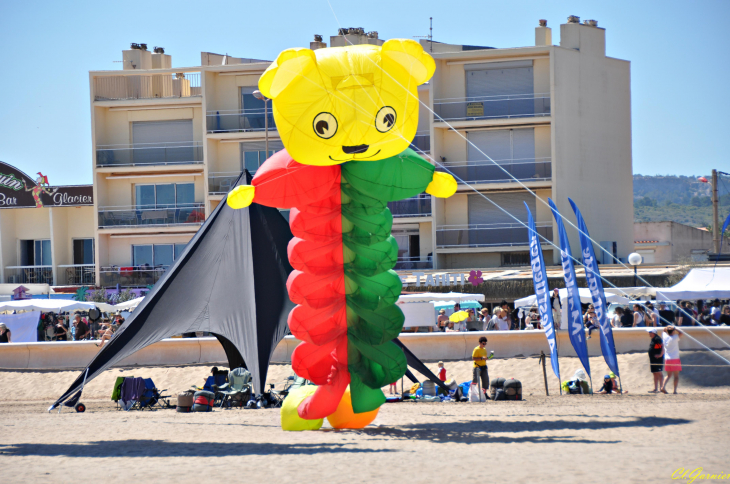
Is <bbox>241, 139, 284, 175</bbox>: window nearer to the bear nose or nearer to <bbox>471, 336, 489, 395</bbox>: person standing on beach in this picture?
<bbox>471, 336, 489, 395</bbox>: person standing on beach

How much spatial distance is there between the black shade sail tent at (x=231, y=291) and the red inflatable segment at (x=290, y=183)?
4413 millimetres

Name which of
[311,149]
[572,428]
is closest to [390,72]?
[311,149]

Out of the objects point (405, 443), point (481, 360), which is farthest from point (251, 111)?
point (405, 443)

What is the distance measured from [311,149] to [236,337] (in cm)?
564

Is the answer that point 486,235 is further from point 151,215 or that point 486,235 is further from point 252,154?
point 151,215

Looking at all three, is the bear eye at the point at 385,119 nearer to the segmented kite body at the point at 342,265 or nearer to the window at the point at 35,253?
the segmented kite body at the point at 342,265

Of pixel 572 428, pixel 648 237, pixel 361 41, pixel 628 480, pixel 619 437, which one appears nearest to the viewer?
pixel 628 480

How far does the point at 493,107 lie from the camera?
31.6 meters

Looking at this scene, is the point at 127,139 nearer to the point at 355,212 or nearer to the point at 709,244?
the point at 355,212

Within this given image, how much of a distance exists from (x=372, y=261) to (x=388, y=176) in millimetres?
1102

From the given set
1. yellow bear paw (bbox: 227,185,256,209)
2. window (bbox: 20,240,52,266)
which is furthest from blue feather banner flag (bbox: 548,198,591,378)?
window (bbox: 20,240,52,266)

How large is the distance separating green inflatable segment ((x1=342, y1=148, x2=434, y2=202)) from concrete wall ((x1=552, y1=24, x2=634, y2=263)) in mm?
22046

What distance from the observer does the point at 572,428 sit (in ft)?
31.0

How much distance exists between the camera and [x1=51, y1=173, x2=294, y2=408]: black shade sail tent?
42.9 feet
